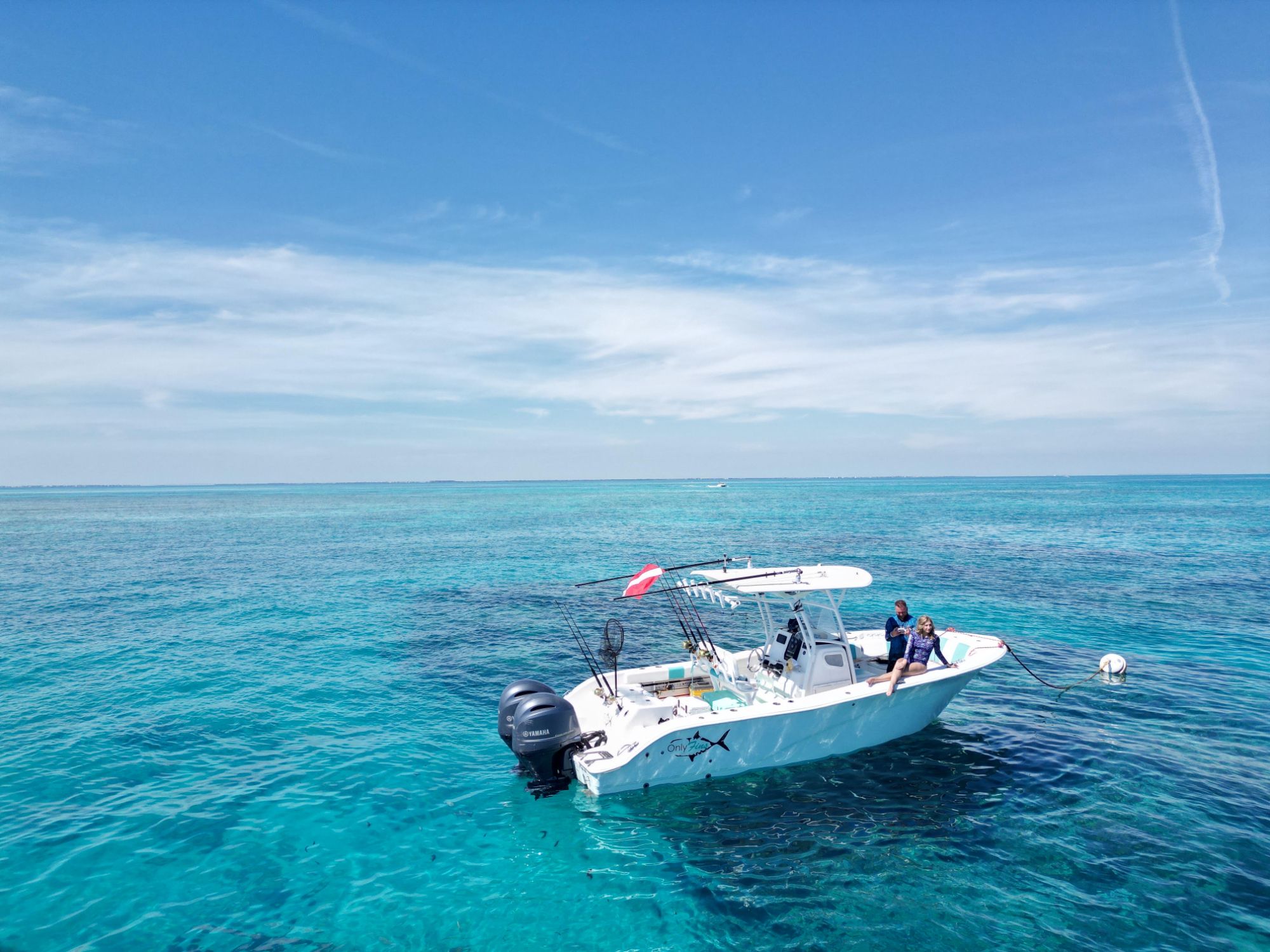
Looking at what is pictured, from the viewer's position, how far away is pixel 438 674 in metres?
20.9

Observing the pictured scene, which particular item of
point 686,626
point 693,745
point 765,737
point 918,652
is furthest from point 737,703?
point 686,626

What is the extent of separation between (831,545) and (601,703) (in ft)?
129

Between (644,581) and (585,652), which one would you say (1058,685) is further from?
(585,652)

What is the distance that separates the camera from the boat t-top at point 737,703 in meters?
12.7

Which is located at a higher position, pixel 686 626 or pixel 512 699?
pixel 512 699

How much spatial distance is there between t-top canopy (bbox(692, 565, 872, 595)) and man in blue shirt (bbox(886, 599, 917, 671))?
1.09 metres

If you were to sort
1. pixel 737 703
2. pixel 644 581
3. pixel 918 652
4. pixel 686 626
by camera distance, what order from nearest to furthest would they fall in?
pixel 644 581 → pixel 918 652 → pixel 737 703 → pixel 686 626

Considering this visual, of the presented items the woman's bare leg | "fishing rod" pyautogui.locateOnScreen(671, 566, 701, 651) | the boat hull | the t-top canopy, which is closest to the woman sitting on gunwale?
the woman's bare leg

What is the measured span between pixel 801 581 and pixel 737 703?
3170 mm

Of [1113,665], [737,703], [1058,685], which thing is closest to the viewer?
[737,703]

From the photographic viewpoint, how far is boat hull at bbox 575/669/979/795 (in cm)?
1255

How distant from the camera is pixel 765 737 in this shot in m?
13.2

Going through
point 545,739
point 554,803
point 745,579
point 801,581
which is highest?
point 745,579

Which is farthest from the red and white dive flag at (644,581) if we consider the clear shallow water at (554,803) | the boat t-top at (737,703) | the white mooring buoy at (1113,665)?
the white mooring buoy at (1113,665)
